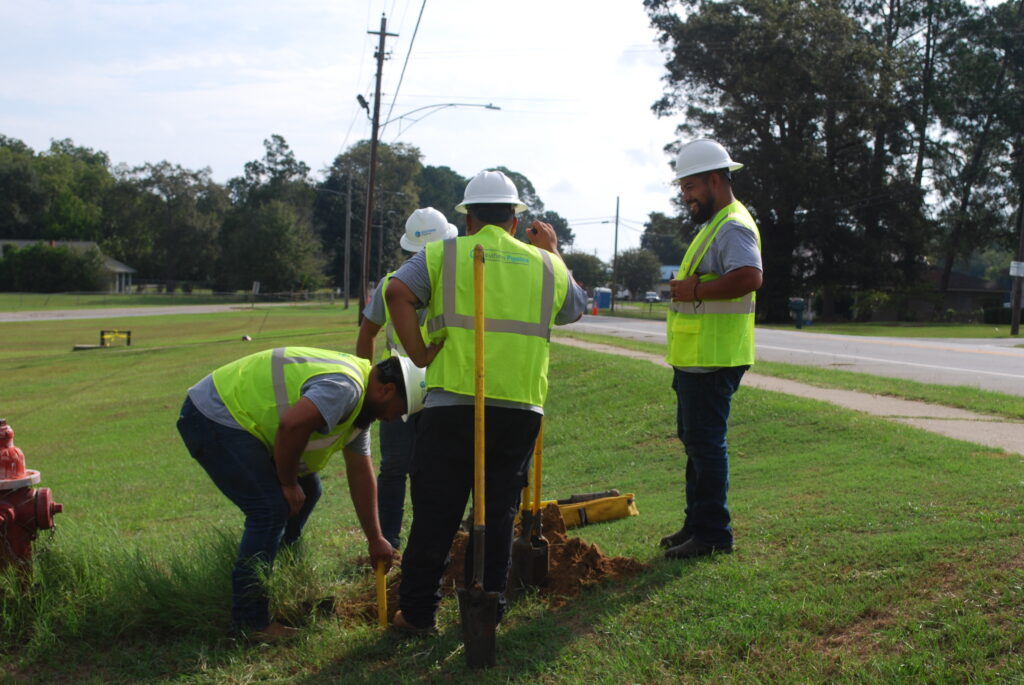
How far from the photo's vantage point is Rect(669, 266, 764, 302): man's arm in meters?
4.68

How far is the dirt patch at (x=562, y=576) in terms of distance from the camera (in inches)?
185

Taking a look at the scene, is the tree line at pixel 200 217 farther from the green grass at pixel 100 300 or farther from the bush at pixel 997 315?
the bush at pixel 997 315

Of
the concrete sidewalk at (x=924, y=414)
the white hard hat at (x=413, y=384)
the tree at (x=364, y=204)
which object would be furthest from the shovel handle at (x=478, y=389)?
the tree at (x=364, y=204)

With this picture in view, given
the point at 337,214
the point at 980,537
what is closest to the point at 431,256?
the point at 980,537

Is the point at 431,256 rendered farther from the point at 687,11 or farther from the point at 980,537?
the point at 687,11

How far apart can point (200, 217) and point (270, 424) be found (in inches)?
4371

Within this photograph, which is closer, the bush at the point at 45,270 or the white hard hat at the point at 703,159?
the white hard hat at the point at 703,159

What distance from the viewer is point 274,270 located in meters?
94.9

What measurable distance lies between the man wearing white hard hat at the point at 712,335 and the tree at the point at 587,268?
75252 mm

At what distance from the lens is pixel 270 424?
416 cm

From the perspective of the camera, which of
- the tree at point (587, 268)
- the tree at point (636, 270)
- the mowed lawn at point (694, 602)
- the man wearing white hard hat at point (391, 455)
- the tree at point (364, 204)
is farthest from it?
the tree at point (636, 270)

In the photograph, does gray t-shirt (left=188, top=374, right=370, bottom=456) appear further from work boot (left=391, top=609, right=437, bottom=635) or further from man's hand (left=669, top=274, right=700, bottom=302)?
man's hand (left=669, top=274, right=700, bottom=302)

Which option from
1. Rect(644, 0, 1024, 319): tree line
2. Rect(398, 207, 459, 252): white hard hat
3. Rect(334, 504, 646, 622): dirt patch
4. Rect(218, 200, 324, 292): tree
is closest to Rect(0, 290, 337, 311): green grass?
Rect(218, 200, 324, 292): tree

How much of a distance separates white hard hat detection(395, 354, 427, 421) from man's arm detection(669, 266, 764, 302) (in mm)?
1500
